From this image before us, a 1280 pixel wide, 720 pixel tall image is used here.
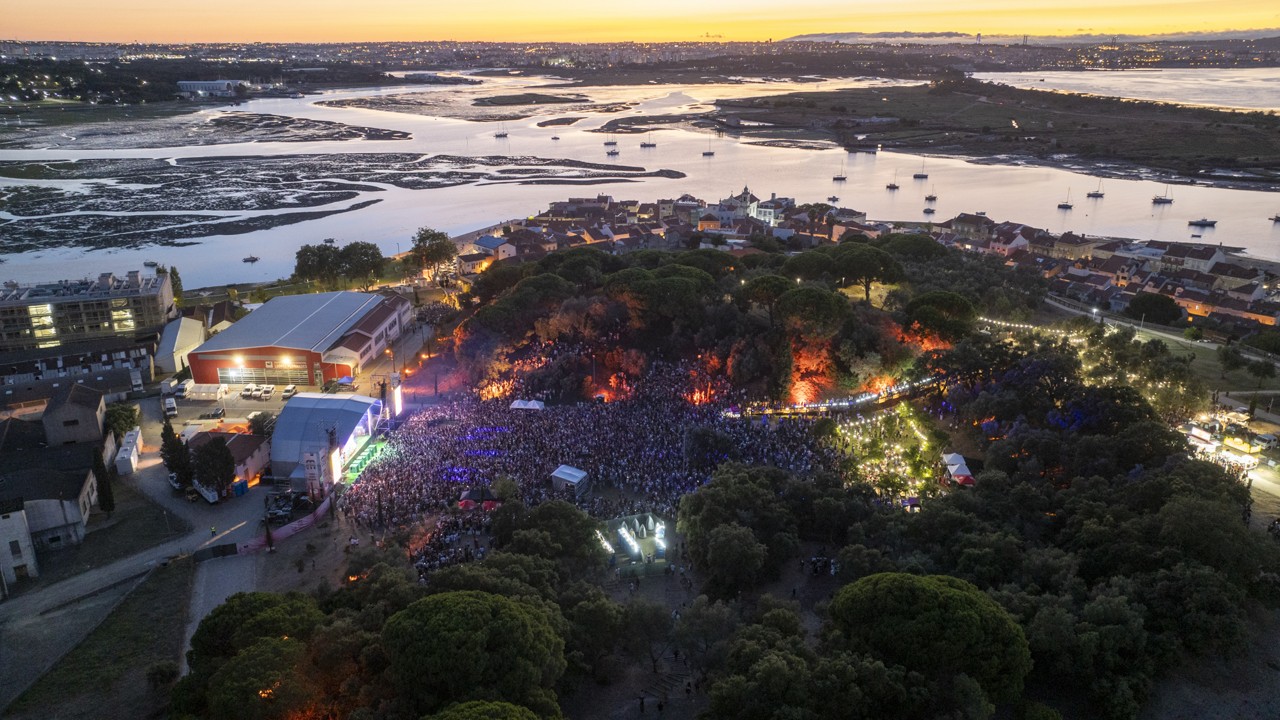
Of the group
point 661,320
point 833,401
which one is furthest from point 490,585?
point 661,320

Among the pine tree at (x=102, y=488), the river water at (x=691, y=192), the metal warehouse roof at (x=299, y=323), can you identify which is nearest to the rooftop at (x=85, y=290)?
the metal warehouse roof at (x=299, y=323)

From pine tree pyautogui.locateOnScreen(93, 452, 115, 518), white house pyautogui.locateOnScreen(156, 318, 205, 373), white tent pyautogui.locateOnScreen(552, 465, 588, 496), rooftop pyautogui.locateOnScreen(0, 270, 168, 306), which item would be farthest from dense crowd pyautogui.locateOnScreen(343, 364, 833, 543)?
rooftop pyautogui.locateOnScreen(0, 270, 168, 306)

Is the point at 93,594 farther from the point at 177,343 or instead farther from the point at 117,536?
the point at 177,343

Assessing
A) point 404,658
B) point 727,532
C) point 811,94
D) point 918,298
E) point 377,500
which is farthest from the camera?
point 811,94

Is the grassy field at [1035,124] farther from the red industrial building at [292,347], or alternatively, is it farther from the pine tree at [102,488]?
the pine tree at [102,488]

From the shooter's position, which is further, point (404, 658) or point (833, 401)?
point (833, 401)

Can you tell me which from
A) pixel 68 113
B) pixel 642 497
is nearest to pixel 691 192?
pixel 642 497

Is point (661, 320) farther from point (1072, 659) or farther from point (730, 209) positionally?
point (730, 209)
